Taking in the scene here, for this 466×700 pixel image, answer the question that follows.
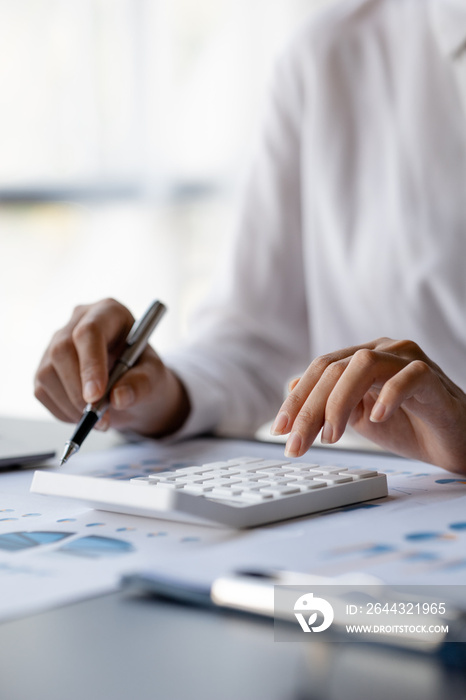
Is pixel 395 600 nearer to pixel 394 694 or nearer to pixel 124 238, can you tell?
pixel 394 694

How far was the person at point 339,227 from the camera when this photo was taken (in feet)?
3.17

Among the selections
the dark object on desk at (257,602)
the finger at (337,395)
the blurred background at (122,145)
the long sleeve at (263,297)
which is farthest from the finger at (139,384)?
the blurred background at (122,145)

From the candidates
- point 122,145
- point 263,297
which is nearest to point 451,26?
point 263,297

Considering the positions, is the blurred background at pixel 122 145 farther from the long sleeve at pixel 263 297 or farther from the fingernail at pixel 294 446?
the fingernail at pixel 294 446

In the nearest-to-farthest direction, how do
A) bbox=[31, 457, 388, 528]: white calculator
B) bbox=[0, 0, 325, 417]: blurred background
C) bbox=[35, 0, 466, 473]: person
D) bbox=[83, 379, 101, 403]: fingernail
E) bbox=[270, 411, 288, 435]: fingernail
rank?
bbox=[31, 457, 388, 528]: white calculator, bbox=[270, 411, 288, 435]: fingernail, bbox=[83, 379, 101, 403]: fingernail, bbox=[35, 0, 466, 473]: person, bbox=[0, 0, 325, 417]: blurred background

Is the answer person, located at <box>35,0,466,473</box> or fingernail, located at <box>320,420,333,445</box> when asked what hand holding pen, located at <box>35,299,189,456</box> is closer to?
person, located at <box>35,0,466,473</box>

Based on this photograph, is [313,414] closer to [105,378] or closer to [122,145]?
[105,378]

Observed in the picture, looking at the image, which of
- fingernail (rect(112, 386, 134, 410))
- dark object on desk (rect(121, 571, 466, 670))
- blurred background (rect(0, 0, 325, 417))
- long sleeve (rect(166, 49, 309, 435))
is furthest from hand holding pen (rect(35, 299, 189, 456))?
blurred background (rect(0, 0, 325, 417))

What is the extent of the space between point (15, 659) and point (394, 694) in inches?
5.5

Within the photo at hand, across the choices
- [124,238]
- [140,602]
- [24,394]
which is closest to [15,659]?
[140,602]

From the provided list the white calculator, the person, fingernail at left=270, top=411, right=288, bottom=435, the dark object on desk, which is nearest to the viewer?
the dark object on desk

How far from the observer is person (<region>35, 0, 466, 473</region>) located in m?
0.96

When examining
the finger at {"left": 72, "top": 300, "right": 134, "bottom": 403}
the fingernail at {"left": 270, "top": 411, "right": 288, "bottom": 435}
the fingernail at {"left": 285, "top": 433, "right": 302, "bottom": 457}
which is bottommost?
the fingernail at {"left": 285, "top": 433, "right": 302, "bottom": 457}

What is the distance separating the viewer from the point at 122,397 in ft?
2.35
